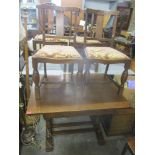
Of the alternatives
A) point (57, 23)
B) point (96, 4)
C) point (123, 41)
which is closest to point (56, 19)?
point (57, 23)

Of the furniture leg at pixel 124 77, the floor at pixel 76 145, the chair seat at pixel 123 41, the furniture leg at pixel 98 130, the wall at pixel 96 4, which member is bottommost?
the floor at pixel 76 145

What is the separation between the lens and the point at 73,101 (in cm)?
138

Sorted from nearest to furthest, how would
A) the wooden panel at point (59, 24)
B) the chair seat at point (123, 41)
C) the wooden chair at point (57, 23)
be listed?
1. the wooden chair at point (57, 23)
2. the wooden panel at point (59, 24)
3. the chair seat at point (123, 41)

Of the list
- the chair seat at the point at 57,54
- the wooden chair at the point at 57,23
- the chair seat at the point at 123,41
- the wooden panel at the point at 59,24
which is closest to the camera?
the chair seat at the point at 57,54

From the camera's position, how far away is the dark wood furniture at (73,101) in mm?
1273

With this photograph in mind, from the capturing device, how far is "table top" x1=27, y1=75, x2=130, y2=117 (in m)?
1.28

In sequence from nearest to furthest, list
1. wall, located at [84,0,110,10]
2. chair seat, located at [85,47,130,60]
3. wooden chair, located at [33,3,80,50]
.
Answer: chair seat, located at [85,47,130,60] → wooden chair, located at [33,3,80,50] → wall, located at [84,0,110,10]

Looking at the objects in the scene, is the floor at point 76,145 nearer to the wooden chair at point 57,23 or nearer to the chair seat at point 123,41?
the wooden chair at point 57,23

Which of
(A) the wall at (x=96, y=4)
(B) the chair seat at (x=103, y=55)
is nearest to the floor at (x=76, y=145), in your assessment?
(B) the chair seat at (x=103, y=55)

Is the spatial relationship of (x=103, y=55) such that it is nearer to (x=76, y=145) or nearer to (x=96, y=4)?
(x=76, y=145)

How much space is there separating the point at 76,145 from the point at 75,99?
0.47 meters

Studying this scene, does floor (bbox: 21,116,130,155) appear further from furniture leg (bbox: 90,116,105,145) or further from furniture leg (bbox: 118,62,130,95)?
furniture leg (bbox: 118,62,130,95)

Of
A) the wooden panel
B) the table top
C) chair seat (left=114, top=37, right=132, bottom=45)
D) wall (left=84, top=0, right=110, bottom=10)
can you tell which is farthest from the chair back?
wall (left=84, top=0, right=110, bottom=10)
